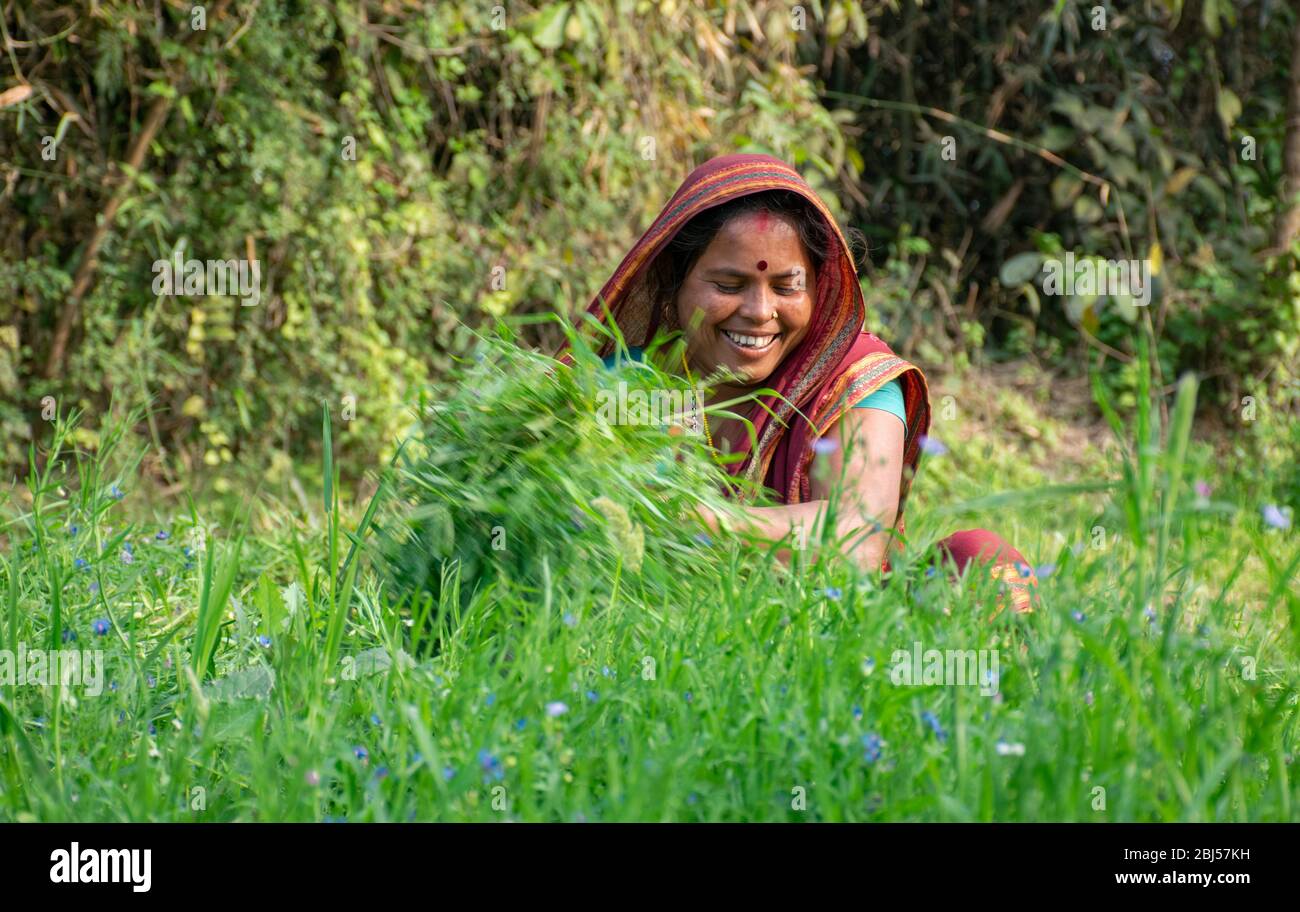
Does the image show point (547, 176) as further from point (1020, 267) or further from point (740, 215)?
point (740, 215)

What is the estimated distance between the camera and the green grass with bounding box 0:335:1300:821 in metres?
1.65

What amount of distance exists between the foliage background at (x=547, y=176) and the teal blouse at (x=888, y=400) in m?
1.69

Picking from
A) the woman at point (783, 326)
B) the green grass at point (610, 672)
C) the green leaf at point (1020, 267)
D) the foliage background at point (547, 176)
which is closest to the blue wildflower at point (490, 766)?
the green grass at point (610, 672)

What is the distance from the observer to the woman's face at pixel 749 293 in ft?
9.60

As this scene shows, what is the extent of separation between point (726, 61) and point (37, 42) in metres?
2.48

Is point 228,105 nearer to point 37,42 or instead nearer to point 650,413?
point 37,42

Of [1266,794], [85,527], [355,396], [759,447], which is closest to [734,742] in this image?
[1266,794]

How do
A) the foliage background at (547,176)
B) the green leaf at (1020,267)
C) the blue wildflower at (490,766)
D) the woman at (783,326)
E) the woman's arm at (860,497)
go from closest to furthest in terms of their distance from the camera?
the blue wildflower at (490,766), the woman's arm at (860,497), the woman at (783,326), the foliage background at (547,176), the green leaf at (1020,267)

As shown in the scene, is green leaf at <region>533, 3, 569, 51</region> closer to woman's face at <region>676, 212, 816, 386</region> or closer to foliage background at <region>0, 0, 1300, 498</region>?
foliage background at <region>0, 0, 1300, 498</region>

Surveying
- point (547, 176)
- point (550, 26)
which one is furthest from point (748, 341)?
point (547, 176)

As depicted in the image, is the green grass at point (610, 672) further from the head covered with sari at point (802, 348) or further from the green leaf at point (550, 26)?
the green leaf at point (550, 26)

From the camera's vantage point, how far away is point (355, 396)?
16.9 feet

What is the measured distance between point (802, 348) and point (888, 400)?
0.23 m

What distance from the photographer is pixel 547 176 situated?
555 centimetres
